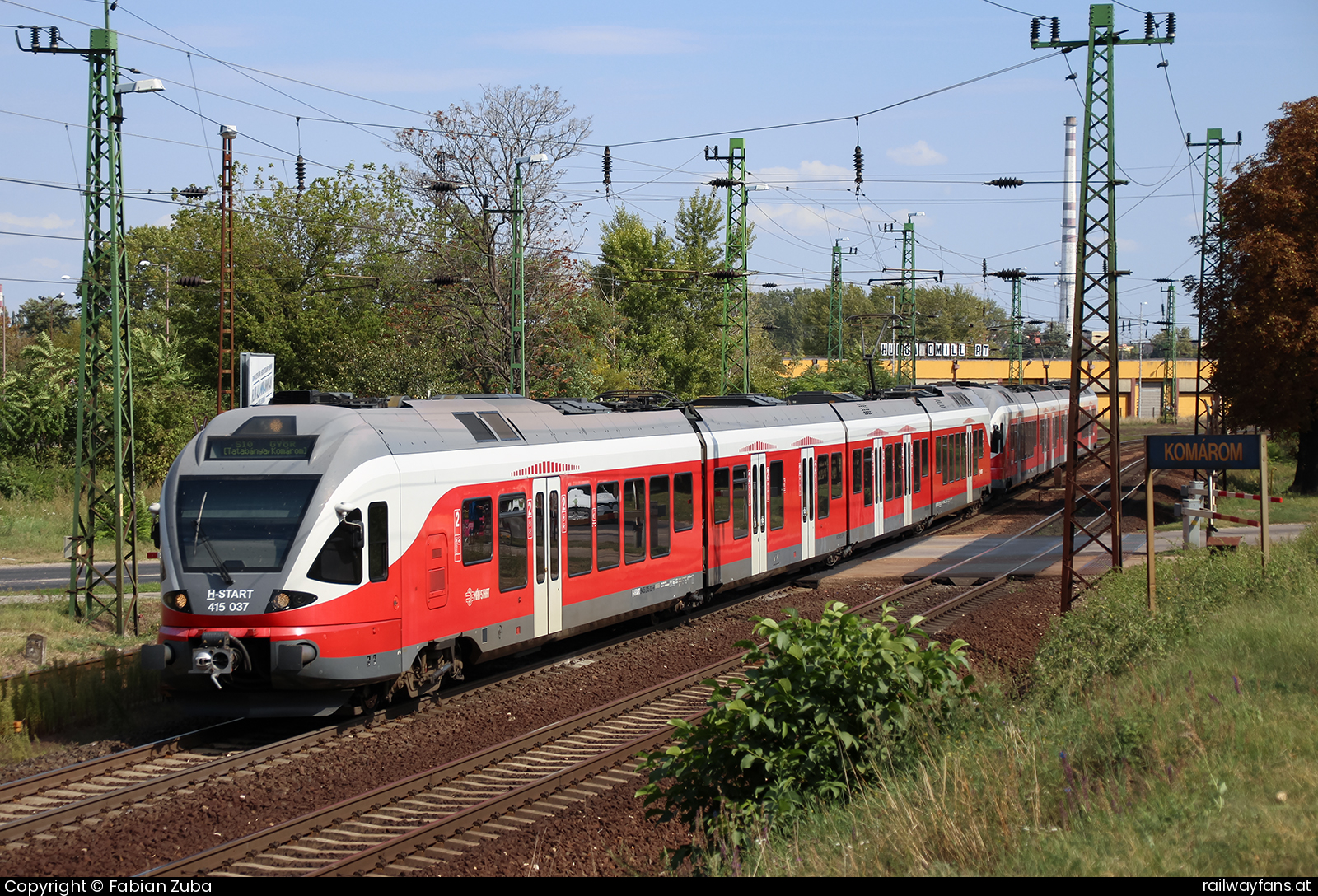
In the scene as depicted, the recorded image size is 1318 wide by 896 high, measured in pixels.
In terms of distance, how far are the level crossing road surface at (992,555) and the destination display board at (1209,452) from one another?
6481mm

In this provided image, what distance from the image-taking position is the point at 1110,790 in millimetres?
6496

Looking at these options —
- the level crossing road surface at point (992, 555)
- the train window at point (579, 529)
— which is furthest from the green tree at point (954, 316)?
the train window at point (579, 529)

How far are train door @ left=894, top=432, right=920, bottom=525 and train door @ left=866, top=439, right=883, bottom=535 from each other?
1186 millimetres

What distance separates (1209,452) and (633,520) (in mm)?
7840

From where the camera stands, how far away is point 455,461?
12.6m

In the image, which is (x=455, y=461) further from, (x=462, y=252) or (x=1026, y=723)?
(x=462, y=252)

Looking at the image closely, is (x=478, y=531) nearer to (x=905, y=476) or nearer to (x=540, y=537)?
(x=540, y=537)

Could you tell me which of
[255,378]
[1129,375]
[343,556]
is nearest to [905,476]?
[255,378]

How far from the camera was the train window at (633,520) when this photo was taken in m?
15.8

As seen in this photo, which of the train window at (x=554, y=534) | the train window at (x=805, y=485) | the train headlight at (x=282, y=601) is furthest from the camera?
the train window at (x=805, y=485)

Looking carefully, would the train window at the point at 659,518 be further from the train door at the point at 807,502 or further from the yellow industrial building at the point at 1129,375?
the yellow industrial building at the point at 1129,375

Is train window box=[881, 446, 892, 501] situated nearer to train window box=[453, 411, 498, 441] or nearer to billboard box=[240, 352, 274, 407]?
billboard box=[240, 352, 274, 407]

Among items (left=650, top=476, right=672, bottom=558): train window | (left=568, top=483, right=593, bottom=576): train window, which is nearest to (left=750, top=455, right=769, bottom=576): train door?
(left=650, top=476, right=672, bottom=558): train window
